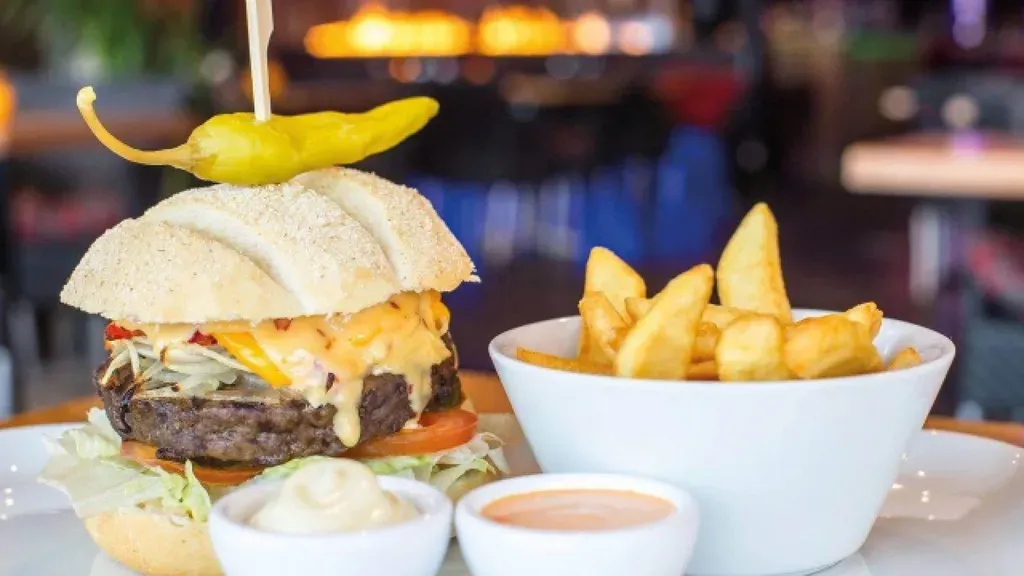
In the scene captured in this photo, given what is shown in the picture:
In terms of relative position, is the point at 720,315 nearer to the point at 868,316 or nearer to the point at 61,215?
the point at 868,316

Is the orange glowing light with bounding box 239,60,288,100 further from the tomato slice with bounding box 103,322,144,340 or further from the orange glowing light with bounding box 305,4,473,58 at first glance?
the tomato slice with bounding box 103,322,144,340

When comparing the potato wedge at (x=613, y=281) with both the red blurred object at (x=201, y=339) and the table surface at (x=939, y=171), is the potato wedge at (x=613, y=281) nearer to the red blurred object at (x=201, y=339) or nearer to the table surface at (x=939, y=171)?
the red blurred object at (x=201, y=339)

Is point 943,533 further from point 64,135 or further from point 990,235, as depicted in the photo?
point 64,135

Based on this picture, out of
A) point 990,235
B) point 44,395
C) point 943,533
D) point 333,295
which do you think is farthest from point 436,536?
point 44,395

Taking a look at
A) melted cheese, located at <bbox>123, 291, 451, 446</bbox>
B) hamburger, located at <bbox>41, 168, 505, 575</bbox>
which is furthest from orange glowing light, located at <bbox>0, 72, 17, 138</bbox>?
melted cheese, located at <bbox>123, 291, 451, 446</bbox>

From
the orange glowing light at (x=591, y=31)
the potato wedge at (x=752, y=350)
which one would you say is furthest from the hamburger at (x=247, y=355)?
the orange glowing light at (x=591, y=31)

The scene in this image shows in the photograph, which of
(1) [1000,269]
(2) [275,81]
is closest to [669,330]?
(1) [1000,269]
